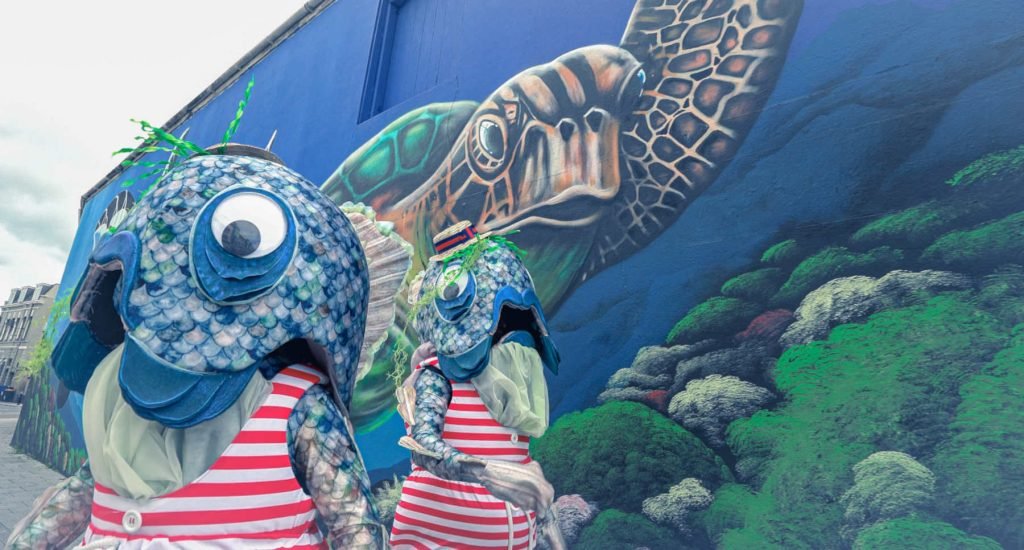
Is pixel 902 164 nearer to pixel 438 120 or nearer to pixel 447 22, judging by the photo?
pixel 438 120

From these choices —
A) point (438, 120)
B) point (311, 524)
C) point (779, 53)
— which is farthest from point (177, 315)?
point (438, 120)

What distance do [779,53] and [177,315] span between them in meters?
3.13

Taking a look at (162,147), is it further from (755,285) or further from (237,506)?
(755,285)

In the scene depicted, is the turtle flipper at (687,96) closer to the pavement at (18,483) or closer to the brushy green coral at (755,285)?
the brushy green coral at (755,285)

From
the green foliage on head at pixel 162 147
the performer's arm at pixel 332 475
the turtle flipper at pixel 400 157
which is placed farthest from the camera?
the turtle flipper at pixel 400 157

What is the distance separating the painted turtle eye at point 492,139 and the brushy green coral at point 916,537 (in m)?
3.30

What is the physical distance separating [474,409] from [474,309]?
373 millimetres

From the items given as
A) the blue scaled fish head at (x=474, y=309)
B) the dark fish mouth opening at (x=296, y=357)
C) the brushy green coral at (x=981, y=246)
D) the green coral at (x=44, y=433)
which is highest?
the dark fish mouth opening at (x=296, y=357)

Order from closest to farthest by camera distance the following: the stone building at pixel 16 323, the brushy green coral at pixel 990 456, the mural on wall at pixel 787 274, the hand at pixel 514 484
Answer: the hand at pixel 514 484 < the brushy green coral at pixel 990 456 < the mural on wall at pixel 787 274 < the stone building at pixel 16 323

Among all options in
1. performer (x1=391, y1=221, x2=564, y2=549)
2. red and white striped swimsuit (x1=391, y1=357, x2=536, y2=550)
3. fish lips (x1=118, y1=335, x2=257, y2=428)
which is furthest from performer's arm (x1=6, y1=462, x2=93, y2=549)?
red and white striped swimsuit (x1=391, y1=357, x2=536, y2=550)

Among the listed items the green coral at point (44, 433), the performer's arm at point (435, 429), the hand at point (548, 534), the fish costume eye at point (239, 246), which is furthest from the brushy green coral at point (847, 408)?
the green coral at point (44, 433)

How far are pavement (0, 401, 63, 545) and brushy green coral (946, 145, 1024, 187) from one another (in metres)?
5.42

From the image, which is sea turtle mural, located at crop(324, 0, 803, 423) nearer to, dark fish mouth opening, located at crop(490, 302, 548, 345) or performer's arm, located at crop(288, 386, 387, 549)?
dark fish mouth opening, located at crop(490, 302, 548, 345)

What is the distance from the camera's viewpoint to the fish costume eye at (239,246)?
1.11 metres
